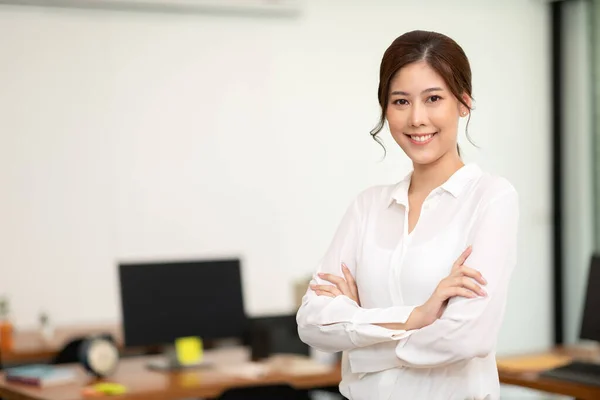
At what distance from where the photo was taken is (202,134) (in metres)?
6.41

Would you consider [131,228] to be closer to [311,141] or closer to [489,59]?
[311,141]

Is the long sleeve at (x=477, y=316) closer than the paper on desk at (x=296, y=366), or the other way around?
the long sleeve at (x=477, y=316)

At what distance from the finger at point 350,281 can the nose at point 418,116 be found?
385 millimetres

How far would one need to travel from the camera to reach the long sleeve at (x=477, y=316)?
200 centimetres

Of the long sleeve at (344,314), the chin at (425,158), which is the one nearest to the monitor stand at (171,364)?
the long sleeve at (344,314)

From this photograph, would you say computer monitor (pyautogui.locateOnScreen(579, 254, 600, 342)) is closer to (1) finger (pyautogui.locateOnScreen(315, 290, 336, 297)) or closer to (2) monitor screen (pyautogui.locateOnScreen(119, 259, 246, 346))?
(2) monitor screen (pyautogui.locateOnScreen(119, 259, 246, 346))

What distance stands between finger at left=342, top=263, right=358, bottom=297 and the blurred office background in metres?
3.65

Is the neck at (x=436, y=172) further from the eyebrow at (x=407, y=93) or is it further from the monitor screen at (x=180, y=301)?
the monitor screen at (x=180, y=301)

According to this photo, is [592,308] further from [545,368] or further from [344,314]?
[344,314]

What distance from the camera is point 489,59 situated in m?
7.33

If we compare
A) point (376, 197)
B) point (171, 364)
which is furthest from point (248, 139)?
point (376, 197)

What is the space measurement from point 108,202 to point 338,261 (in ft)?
13.3

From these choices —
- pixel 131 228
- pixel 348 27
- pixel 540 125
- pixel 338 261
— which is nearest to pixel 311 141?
pixel 348 27

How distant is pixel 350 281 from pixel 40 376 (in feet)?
7.22
